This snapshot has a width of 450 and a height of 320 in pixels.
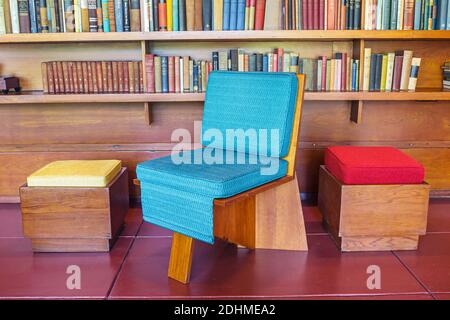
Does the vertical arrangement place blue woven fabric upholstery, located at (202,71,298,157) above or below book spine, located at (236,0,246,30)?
below

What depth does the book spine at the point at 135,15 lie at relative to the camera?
9.52ft

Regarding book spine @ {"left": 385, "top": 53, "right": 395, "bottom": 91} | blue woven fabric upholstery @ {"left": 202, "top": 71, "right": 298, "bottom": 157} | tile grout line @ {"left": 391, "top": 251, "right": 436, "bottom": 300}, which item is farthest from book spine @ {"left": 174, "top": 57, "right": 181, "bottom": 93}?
tile grout line @ {"left": 391, "top": 251, "right": 436, "bottom": 300}

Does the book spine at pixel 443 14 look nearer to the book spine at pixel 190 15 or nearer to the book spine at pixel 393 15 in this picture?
the book spine at pixel 393 15

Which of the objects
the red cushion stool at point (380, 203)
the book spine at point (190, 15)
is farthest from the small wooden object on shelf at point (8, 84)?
the red cushion stool at point (380, 203)

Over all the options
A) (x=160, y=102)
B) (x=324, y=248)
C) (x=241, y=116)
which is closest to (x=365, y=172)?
(x=324, y=248)

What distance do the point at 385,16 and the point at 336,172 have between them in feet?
3.45

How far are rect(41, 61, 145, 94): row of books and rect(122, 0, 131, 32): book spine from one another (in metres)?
0.22

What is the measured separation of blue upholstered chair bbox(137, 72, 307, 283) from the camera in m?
1.93

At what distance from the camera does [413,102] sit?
327 cm

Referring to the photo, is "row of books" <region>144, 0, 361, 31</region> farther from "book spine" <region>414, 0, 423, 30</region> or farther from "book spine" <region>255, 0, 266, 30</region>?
"book spine" <region>414, 0, 423, 30</region>

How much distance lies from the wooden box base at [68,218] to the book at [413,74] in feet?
6.31
